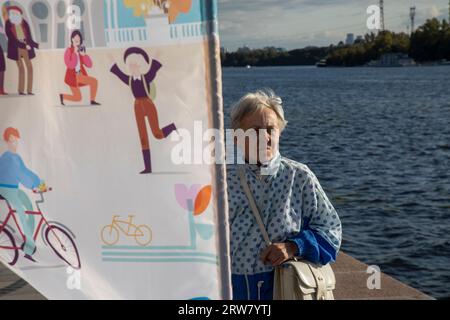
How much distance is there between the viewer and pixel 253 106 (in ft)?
9.68

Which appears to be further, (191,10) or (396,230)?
(396,230)

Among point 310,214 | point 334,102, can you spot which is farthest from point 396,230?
point 334,102

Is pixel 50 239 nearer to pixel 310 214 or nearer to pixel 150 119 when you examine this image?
pixel 150 119

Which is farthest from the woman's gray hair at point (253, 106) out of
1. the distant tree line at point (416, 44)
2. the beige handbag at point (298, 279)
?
the distant tree line at point (416, 44)

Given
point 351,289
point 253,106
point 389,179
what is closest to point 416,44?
point 389,179

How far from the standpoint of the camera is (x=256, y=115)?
2951 millimetres

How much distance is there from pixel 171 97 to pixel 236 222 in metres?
0.75

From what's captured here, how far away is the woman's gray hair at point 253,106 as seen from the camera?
9.69ft

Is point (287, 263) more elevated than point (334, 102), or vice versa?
point (287, 263)

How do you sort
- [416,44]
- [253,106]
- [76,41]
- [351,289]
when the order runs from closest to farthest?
[76,41]
[253,106]
[351,289]
[416,44]

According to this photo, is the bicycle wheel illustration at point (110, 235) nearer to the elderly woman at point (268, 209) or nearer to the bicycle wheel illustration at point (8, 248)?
the bicycle wheel illustration at point (8, 248)

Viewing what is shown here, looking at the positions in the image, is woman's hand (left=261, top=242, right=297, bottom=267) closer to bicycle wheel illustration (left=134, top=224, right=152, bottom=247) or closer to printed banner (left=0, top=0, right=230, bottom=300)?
printed banner (left=0, top=0, right=230, bottom=300)

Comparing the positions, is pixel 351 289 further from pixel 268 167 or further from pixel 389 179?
pixel 389 179

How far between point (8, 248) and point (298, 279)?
1.02 metres
